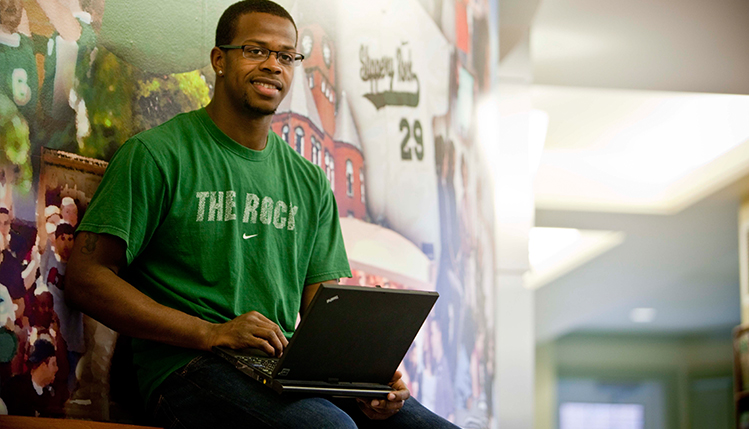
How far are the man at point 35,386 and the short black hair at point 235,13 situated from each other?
2.49 ft

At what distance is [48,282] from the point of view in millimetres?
1727

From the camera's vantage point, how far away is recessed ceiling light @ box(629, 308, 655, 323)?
1323 cm

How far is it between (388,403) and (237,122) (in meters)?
0.70

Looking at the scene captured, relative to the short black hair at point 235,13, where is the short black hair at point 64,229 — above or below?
below

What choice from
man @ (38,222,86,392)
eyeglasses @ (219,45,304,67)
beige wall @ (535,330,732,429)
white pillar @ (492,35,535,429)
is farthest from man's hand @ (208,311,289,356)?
beige wall @ (535,330,732,429)

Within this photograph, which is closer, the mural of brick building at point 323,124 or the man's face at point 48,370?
the man's face at point 48,370

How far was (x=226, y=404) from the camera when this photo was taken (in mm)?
1509

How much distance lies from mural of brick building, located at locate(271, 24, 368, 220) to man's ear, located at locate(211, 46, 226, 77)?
1.63 ft

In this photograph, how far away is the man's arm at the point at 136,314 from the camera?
1.57m

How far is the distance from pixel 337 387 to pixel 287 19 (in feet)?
2.80

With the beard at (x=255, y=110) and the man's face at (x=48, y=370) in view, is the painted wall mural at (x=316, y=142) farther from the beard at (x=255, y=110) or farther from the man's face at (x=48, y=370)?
the beard at (x=255, y=110)

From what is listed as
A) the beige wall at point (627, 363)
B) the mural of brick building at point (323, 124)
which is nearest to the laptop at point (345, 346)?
the mural of brick building at point (323, 124)

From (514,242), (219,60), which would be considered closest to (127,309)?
(219,60)

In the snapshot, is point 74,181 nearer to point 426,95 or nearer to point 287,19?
point 287,19
